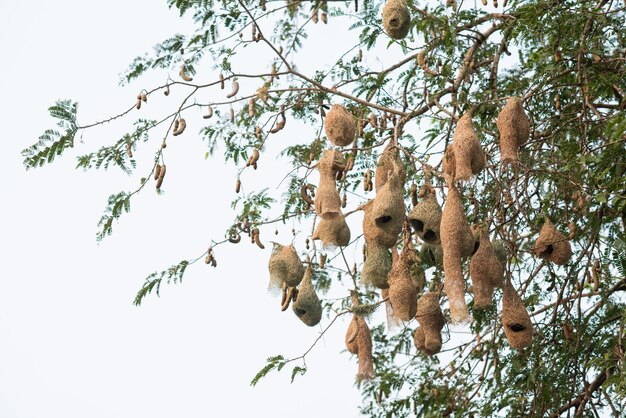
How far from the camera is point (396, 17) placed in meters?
4.54

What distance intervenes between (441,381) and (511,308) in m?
1.62

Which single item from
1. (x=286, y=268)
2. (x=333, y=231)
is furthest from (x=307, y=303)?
(x=333, y=231)

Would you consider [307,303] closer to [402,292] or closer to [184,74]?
[402,292]

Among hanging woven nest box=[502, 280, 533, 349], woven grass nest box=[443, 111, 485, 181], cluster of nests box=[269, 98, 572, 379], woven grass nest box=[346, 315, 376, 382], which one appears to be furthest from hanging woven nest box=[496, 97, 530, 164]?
woven grass nest box=[346, 315, 376, 382]

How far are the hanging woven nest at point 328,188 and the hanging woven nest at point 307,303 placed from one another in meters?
0.36

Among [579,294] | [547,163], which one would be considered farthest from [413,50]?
[579,294]

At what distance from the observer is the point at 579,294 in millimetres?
4770

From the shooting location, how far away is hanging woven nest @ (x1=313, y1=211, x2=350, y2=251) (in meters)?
3.98

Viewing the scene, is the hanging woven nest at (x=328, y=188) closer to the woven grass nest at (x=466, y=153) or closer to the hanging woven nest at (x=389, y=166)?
the hanging woven nest at (x=389, y=166)

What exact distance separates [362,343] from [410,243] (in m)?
0.39

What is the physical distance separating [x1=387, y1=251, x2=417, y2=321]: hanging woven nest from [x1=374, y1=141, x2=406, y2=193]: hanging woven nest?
11.2 inches

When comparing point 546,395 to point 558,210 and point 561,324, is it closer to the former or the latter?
point 561,324

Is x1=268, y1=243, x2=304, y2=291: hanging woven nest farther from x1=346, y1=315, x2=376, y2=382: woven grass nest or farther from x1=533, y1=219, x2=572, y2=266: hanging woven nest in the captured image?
x1=533, y1=219, x2=572, y2=266: hanging woven nest

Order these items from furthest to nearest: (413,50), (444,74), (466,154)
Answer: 1. (413,50)
2. (444,74)
3. (466,154)
